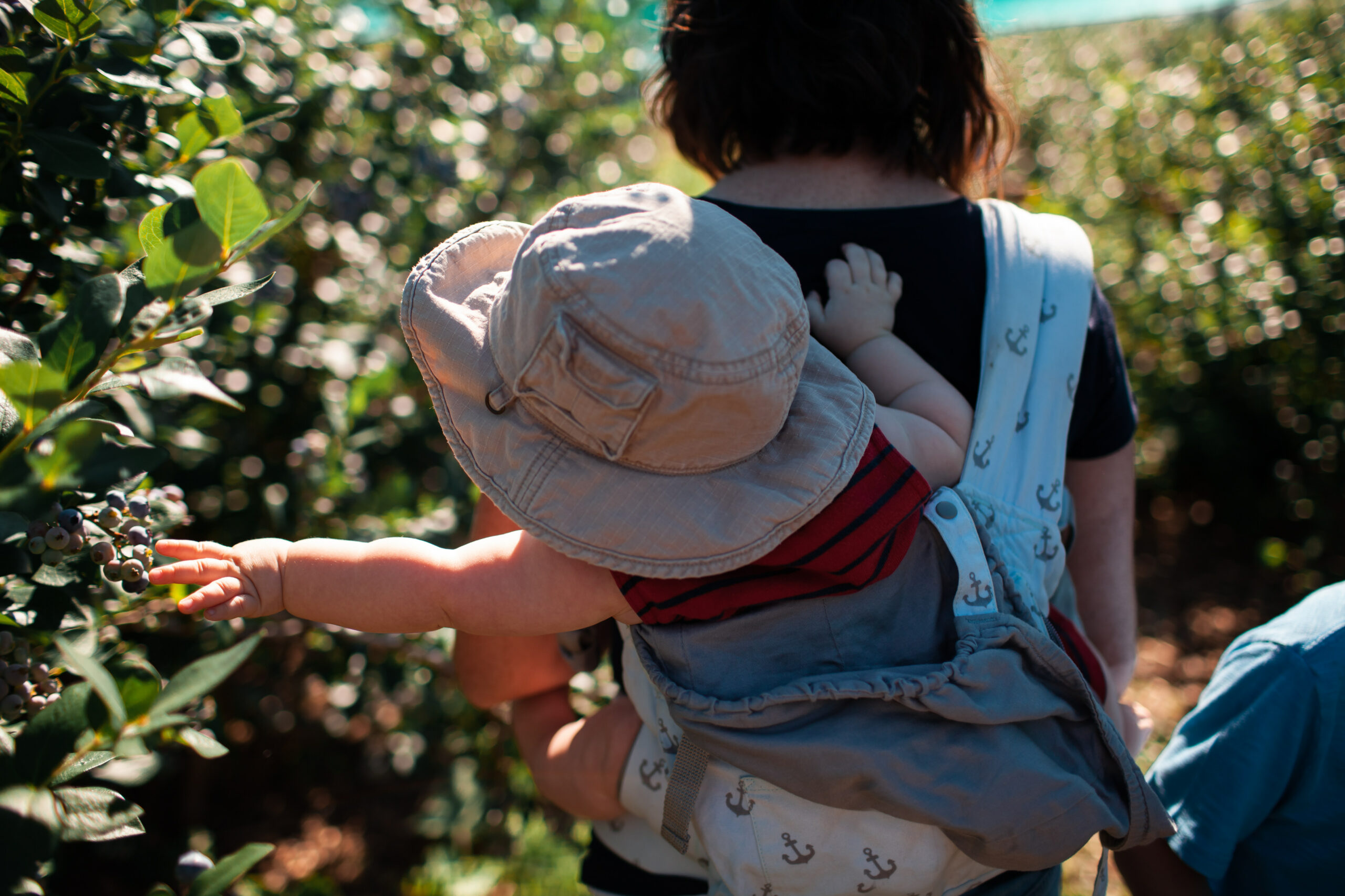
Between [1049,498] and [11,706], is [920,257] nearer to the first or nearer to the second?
[1049,498]

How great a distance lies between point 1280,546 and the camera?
338cm

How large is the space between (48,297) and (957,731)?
148 cm

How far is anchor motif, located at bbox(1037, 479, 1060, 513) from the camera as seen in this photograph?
3.95ft

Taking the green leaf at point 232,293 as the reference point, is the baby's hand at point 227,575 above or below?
below

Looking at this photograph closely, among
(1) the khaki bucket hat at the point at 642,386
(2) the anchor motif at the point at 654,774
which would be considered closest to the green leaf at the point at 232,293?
(1) the khaki bucket hat at the point at 642,386

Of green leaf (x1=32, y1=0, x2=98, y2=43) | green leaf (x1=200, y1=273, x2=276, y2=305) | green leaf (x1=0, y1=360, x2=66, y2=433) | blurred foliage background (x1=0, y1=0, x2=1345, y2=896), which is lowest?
blurred foliage background (x1=0, y1=0, x2=1345, y2=896)

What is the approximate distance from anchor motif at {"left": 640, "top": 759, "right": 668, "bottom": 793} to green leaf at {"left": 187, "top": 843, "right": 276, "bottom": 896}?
498mm

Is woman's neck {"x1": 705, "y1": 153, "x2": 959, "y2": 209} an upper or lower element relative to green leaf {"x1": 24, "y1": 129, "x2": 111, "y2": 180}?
upper

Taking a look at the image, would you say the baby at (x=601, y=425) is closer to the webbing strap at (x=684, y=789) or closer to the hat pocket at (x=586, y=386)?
the hat pocket at (x=586, y=386)

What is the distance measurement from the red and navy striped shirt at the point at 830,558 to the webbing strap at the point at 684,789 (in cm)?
19

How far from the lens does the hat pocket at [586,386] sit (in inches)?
34.7

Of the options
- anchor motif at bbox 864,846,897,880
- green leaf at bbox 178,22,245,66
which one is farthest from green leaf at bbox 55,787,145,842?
green leaf at bbox 178,22,245,66

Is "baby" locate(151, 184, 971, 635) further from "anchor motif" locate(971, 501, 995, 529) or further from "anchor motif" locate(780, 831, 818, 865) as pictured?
"anchor motif" locate(780, 831, 818, 865)

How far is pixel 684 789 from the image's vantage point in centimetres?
110
